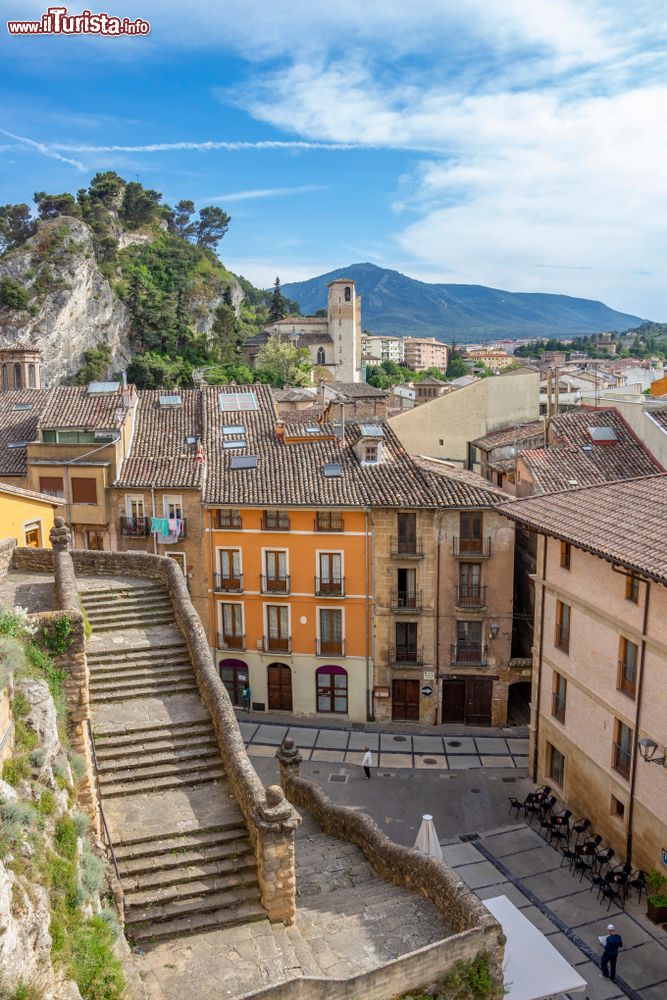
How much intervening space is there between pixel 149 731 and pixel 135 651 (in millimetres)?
3079

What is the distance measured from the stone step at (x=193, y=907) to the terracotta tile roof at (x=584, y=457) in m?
23.2

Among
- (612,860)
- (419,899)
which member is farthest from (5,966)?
(612,860)

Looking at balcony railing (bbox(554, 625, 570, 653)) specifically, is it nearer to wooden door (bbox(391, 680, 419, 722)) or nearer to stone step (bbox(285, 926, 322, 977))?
wooden door (bbox(391, 680, 419, 722))

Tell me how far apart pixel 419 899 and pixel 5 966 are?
29.6ft

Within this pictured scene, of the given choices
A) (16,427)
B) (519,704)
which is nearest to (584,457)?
(519,704)

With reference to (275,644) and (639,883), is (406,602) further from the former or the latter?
(639,883)

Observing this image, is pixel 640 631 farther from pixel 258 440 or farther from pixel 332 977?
pixel 258 440

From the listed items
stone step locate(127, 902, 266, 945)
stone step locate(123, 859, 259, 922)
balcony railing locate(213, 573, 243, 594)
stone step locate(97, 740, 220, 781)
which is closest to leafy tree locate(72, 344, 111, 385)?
balcony railing locate(213, 573, 243, 594)

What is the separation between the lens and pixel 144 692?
1852cm

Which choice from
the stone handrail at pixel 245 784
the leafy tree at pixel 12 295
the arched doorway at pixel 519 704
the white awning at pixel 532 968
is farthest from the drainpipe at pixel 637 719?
the leafy tree at pixel 12 295

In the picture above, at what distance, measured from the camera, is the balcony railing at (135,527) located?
36.6 meters

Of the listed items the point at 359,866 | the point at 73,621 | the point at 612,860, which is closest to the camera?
the point at 73,621

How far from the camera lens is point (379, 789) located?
28.7 meters

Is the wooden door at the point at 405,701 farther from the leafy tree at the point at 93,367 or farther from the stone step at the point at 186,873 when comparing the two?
the leafy tree at the point at 93,367
